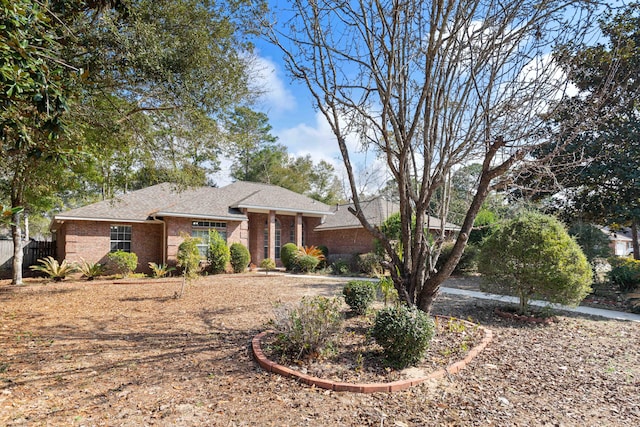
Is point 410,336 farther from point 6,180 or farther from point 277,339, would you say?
point 6,180

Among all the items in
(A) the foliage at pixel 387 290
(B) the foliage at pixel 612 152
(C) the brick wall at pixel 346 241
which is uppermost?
(B) the foliage at pixel 612 152

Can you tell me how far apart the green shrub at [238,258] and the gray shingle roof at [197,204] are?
1.55m

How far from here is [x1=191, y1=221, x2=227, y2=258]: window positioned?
50.1 ft

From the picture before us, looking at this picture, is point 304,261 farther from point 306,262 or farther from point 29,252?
point 29,252

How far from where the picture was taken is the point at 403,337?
13.6 feet

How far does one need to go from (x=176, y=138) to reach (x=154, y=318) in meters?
4.56

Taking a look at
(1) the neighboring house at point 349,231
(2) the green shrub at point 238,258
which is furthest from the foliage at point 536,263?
(2) the green shrub at point 238,258

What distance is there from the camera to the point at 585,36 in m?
4.94

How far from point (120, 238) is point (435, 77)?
1411 cm

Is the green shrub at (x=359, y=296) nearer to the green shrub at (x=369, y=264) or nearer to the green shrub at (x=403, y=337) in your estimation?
the green shrub at (x=403, y=337)

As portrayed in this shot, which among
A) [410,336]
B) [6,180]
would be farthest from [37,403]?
[6,180]

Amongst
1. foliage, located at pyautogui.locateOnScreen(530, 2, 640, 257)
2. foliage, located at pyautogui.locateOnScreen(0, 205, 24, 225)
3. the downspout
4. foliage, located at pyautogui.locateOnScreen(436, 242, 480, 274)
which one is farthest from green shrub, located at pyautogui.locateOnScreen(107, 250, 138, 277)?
foliage, located at pyautogui.locateOnScreen(530, 2, 640, 257)

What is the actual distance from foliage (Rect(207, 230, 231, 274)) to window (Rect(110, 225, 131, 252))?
11.7 ft

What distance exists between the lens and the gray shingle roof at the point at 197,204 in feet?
46.9
